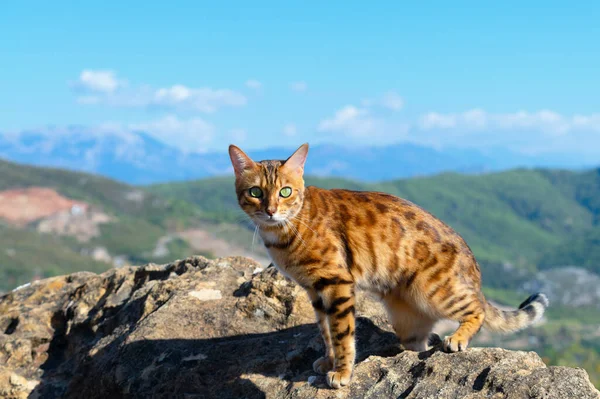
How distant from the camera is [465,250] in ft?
28.5

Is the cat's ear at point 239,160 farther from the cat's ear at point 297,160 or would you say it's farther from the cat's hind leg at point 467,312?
the cat's hind leg at point 467,312

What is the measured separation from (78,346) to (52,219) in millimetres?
198564

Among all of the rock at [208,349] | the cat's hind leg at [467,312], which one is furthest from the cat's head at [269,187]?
the cat's hind leg at [467,312]

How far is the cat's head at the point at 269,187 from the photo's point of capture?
28.3 feet

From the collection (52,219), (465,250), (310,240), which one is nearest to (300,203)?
(310,240)

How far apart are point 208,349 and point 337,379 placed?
2.43 meters

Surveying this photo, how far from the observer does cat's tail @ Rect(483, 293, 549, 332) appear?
28.9 feet

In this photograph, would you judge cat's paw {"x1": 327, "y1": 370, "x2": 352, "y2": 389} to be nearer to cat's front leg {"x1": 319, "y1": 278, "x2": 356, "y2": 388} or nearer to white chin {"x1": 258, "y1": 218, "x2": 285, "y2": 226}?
cat's front leg {"x1": 319, "y1": 278, "x2": 356, "y2": 388}

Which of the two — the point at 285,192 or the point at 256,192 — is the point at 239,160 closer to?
the point at 256,192

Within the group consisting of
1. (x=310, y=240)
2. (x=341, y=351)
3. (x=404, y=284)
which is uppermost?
(x=310, y=240)

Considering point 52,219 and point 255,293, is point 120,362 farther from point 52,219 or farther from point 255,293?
point 52,219

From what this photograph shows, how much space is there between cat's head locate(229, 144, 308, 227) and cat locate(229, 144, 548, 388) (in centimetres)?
1

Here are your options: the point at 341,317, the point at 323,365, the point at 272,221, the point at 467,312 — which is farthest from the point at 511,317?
the point at 272,221

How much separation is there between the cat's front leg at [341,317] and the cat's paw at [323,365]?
0.85 ft
